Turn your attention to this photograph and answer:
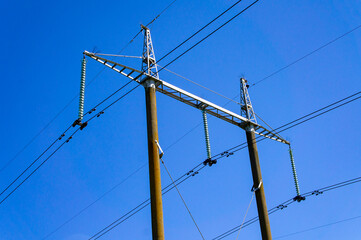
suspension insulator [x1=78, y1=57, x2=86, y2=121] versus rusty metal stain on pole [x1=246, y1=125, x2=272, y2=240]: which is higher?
suspension insulator [x1=78, y1=57, x2=86, y2=121]

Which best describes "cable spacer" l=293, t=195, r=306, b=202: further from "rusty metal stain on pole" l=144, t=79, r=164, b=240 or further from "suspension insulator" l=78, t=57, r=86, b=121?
"suspension insulator" l=78, t=57, r=86, b=121

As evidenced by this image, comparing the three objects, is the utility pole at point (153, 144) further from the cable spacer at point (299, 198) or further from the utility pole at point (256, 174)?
the cable spacer at point (299, 198)

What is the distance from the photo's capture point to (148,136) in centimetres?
1612

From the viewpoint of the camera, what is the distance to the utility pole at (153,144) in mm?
14430

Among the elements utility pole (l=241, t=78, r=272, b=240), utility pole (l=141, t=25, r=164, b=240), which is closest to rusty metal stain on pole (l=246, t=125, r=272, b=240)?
utility pole (l=241, t=78, r=272, b=240)

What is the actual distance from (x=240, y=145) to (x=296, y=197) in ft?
15.1

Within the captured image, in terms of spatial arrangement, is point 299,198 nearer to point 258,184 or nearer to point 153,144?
point 258,184

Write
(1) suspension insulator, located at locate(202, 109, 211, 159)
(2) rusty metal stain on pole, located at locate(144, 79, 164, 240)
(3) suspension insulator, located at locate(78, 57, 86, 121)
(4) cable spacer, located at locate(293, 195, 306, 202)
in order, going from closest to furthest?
(2) rusty metal stain on pole, located at locate(144, 79, 164, 240) → (3) suspension insulator, located at locate(78, 57, 86, 121) → (1) suspension insulator, located at locate(202, 109, 211, 159) → (4) cable spacer, located at locate(293, 195, 306, 202)

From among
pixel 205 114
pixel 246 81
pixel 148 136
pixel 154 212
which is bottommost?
pixel 154 212

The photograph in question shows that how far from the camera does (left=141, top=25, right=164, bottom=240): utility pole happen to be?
14430mm

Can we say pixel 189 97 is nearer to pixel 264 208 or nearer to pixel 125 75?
pixel 125 75

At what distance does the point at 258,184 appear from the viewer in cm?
2038

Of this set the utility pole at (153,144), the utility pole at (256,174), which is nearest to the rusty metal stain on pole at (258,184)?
the utility pole at (256,174)

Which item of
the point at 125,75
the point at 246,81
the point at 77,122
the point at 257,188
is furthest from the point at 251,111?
the point at 77,122
